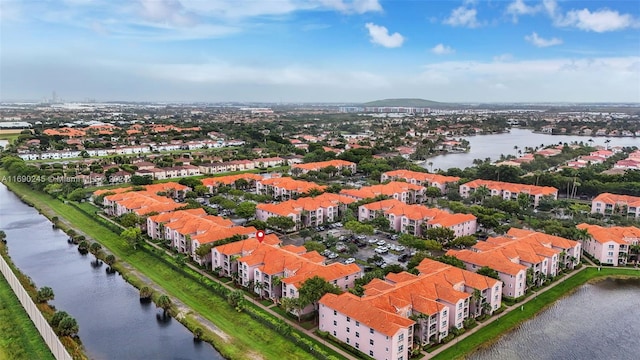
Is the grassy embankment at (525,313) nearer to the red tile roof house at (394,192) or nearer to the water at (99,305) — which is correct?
the water at (99,305)

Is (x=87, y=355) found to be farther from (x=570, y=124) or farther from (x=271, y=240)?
(x=570, y=124)

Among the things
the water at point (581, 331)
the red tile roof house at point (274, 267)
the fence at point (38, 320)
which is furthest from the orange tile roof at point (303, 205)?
the water at point (581, 331)

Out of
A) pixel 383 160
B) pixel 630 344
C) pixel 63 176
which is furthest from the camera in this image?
pixel 383 160

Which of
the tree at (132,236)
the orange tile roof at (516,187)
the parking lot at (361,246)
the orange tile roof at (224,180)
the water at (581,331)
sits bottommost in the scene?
the water at (581,331)

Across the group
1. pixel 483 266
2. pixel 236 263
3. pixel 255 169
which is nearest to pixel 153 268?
pixel 236 263

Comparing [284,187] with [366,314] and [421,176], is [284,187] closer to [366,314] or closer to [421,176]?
[421,176]
